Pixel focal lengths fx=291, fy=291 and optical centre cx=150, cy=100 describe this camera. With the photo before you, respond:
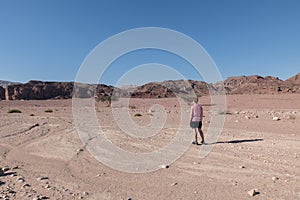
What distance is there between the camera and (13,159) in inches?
311

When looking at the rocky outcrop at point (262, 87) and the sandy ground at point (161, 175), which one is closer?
the sandy ground at point (161, 175)

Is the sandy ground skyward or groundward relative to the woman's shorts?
groundward

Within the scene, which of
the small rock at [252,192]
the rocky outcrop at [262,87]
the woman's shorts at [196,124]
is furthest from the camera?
the rocky outcrop at [262,87]

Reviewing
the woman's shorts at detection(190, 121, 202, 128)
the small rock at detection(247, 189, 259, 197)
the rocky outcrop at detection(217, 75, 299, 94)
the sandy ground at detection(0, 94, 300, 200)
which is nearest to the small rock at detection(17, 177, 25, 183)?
the sandy ground at detection(0, 94, 300, 200)

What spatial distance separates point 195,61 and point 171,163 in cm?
390

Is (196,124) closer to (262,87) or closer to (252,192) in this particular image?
(252,192)

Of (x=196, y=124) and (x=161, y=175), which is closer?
(x=161, y=175)

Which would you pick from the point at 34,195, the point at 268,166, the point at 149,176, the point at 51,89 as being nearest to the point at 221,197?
the point at 149,176

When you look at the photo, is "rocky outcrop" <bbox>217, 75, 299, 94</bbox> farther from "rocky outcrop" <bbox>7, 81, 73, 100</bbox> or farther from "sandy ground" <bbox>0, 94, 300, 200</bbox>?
"sandy ground" <bbox>0, 94, 300, 200</bbox>

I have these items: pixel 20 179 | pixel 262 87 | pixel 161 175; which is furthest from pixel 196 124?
pixel 262 87

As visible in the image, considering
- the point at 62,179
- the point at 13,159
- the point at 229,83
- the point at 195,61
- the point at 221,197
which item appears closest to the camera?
the point at 221,197

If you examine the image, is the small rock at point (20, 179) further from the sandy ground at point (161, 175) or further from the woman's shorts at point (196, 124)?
the woman's shorts at point (196, 124)

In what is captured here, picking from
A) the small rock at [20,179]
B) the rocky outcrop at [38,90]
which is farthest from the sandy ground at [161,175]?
the rocky outcrop at [38,90]

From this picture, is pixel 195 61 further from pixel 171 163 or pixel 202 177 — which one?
pixel 202 177
